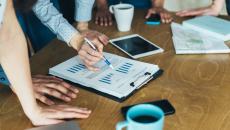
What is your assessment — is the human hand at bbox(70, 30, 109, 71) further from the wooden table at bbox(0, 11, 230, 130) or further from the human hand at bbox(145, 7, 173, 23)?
the human hand at bbox(145, 7, 173, 23)

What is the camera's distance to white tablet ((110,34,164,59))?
145 cm

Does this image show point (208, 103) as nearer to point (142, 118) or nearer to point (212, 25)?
point (142, 118)

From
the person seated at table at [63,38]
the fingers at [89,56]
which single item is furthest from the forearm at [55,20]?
the fingers at [89,56]

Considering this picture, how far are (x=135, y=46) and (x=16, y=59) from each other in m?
0.58

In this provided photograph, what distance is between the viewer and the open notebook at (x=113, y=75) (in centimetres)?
118

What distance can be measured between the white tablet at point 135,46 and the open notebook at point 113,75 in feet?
0.27

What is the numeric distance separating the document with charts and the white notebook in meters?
0.02

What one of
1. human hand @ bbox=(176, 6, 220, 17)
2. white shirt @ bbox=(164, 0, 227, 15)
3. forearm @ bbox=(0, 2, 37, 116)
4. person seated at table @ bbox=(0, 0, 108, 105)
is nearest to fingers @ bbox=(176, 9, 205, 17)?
human hand @ bbox=(176, 6, 220, 17)

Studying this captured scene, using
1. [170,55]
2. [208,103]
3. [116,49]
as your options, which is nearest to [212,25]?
[170,55]

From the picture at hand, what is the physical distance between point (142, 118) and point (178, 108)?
0.29 metres

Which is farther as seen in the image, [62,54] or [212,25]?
[212,25]

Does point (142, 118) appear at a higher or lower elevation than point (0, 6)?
lower

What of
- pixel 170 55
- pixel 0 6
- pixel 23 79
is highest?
pixel 0 6

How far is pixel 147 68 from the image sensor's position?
1.30 metres
